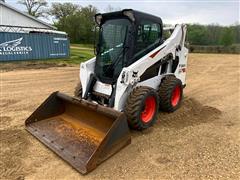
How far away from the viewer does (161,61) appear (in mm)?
5180

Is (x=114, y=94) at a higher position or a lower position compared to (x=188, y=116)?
higher

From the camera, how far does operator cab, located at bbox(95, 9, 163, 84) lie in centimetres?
450

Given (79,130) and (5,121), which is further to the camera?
(5,121)

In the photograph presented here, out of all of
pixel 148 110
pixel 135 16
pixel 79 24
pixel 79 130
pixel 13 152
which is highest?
pixel 79 24

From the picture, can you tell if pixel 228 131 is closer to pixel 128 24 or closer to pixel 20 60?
pixel 128 24

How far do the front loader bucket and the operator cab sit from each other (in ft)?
2.66

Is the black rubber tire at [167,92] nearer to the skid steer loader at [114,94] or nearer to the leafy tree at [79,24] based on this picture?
the skid steer loader at [114,94]

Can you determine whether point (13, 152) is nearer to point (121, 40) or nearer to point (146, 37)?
point (121, 40)

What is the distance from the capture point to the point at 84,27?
38.2 meters

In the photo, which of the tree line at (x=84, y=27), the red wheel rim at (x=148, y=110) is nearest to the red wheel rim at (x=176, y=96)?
the red wheel rim at (x=148, y=110)

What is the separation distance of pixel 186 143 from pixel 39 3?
4250 cm

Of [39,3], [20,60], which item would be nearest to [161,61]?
[20,60]

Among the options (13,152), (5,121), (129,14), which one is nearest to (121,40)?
(129,14)

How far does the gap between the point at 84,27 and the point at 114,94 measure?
3570 cm
